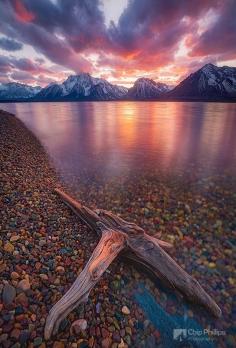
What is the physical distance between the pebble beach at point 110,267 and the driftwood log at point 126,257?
0.20 m

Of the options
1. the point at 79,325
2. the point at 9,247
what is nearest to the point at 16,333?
the point at 79,325

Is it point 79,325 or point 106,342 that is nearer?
point 106,342

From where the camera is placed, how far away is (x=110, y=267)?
13.6 feet

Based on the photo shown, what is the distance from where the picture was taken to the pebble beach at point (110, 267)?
3039 millimetres

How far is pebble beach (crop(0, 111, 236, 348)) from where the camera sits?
304 cm

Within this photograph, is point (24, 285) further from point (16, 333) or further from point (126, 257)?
point (126, 257)

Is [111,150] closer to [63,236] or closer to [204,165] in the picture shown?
[204,165]

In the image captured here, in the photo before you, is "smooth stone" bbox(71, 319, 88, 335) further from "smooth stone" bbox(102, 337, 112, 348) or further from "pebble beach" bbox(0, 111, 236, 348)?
"smooth stone" bbox(102, 337, 112, 348)

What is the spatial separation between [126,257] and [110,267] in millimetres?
397

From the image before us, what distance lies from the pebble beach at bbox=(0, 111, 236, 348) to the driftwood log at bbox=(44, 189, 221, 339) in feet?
0.65

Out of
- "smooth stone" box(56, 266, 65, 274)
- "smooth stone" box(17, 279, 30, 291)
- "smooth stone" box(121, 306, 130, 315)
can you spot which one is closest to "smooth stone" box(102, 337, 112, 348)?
"smooth stone" box(121, 306, 130, 315)

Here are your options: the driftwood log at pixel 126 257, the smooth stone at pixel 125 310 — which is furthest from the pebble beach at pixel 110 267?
the driftwood log at pixel 126 257

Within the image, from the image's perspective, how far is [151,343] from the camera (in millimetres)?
3082

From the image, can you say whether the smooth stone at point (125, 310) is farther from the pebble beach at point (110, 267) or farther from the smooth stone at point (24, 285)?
the smooth stone at point (24, 285)
